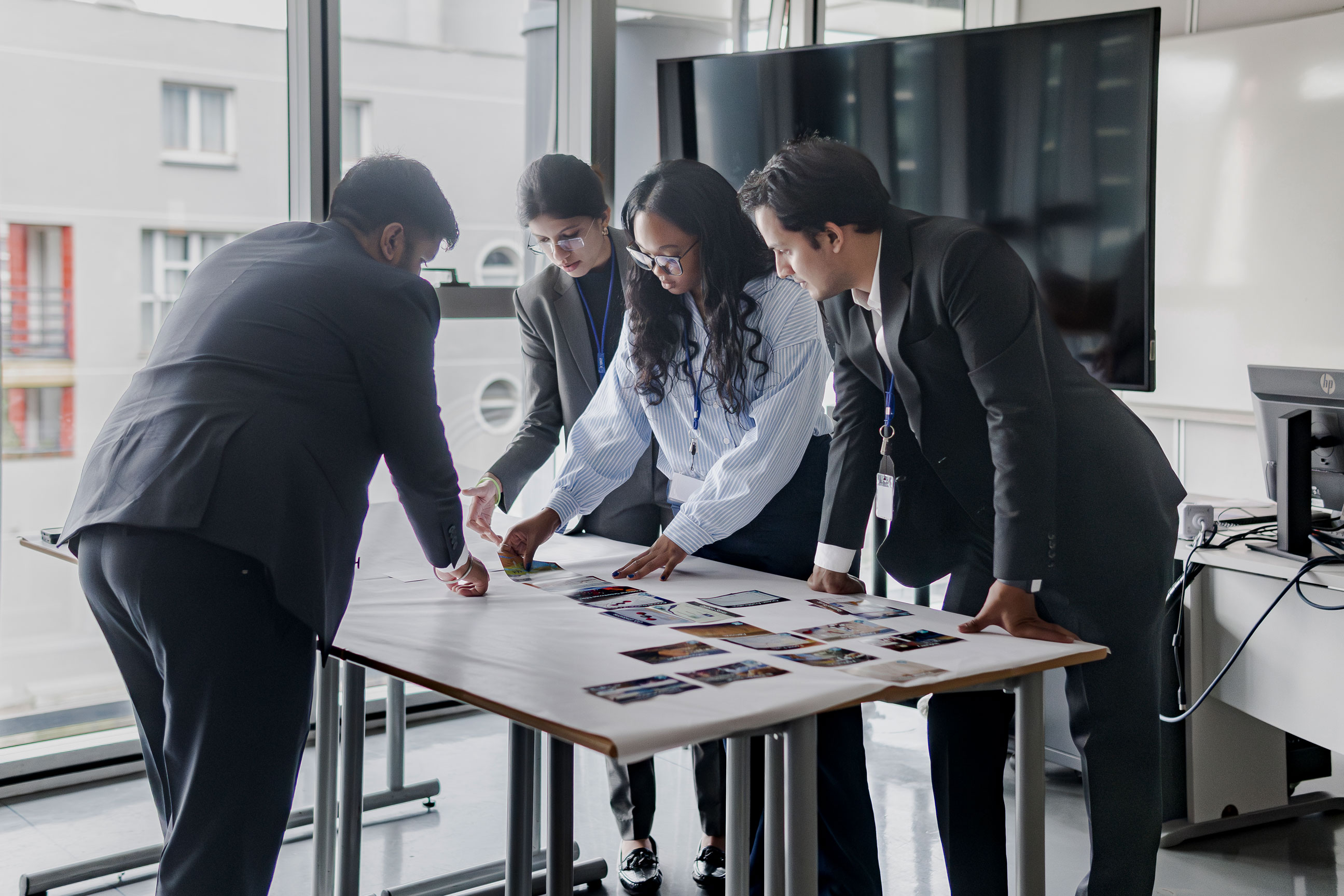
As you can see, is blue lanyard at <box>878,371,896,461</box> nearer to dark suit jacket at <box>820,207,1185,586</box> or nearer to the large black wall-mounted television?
dark suit jacket at <box>820,207,1185,586</box>

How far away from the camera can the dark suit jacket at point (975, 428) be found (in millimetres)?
1673

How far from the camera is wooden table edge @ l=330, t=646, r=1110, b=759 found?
1274mm

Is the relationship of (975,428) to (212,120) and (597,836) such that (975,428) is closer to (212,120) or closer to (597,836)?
(597,836)

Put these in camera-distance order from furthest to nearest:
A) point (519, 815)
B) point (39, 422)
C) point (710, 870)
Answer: point (39, 422), point (710, 870), point (519, 815)

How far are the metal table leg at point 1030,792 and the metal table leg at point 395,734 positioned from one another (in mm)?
1698

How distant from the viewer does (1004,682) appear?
159 cm

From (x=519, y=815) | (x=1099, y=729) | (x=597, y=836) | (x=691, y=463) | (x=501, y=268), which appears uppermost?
(x=501, y=268)

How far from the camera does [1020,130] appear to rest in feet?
10.4

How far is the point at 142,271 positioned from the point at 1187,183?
3417 mm

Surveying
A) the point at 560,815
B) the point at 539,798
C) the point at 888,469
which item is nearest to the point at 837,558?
the point at 888,469

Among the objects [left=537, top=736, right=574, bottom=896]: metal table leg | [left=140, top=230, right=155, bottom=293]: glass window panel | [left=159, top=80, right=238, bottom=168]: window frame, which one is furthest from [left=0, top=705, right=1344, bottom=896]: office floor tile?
[left=159, top=80, right=238, bottom=168]: window frame

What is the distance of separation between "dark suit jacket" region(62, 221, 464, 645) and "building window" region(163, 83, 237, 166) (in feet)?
5.72

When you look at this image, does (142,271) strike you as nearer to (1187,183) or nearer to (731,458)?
(731,458)

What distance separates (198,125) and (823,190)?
216 cm
